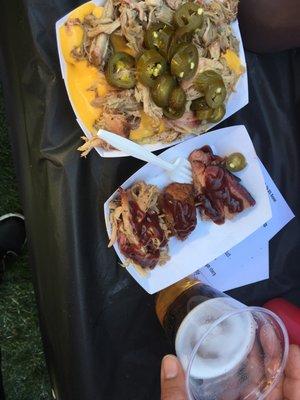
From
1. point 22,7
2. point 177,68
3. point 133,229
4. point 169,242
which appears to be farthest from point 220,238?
point 22,7

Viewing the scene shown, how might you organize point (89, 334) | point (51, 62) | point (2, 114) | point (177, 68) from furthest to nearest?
point (2, 114) → point (89, 334) → point (51, 62) → point (177, 68)

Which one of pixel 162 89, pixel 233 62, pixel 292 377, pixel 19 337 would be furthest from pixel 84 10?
pixel 19 337

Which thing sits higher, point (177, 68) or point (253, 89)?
point (177, 68)

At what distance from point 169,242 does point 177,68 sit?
1.46 feet

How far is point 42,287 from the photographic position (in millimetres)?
1512

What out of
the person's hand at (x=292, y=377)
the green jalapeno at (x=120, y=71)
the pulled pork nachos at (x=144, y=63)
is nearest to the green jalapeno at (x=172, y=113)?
the pulled pork nachos at (x=144, y=63)

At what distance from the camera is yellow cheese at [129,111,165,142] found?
134 cm

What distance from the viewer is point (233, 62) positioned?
1.36 metres

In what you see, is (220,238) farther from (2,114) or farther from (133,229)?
(2,114)

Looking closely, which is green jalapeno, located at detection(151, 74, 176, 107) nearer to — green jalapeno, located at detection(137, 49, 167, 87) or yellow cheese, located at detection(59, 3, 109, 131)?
green jalapeno, located at detection(137, 49, 167, 87)

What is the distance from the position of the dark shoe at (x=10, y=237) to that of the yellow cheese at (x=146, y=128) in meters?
0.67

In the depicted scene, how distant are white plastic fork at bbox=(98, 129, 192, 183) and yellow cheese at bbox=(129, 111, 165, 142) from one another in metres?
0.04

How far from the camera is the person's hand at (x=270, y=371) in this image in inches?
44.4

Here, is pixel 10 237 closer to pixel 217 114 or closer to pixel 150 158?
pixel 150 158
